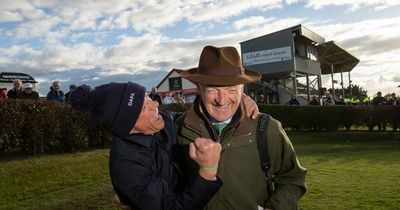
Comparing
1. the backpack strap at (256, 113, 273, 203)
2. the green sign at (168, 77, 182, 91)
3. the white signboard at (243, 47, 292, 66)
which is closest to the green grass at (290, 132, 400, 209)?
the backpack strap at (256, 113, 273, 203)

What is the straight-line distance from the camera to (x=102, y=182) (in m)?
9.13

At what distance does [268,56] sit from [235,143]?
3700cm

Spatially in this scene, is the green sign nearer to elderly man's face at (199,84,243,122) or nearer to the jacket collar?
elderly man's face at (199,84,243,122)

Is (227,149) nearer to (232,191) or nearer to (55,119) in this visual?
(232,191)

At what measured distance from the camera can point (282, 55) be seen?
3856 cm

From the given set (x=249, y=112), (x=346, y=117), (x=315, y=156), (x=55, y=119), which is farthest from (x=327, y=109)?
(x=249, y=112)

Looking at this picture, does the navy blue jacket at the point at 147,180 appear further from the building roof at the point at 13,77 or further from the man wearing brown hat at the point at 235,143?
the building roof at the point at 13,77

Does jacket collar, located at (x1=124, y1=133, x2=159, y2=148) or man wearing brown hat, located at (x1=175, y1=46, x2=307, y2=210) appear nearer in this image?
jacket collar, located at (x1=124, y1=133, x2=159, y2=148)

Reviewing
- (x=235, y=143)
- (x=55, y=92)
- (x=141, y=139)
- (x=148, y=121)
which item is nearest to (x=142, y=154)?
(x=141, y=139)

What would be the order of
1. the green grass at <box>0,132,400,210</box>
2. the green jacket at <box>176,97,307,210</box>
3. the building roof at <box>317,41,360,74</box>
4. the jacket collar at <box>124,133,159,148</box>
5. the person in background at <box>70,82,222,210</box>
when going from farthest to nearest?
the building roof at <box>317,41,360,74</box>, the green grass at <box>0,132,400,210</box>, the green jacket at <box>176,97,307,210</box>, the jacket collar at <box>124,133,159,148</box>, the person in background at <box>70,82,222,210</box>

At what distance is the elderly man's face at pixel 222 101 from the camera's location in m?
2.85

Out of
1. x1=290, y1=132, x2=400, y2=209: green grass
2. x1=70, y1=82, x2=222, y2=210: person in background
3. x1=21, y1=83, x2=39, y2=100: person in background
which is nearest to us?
x1=70, y1=82, x2=222, y2=210: person in background

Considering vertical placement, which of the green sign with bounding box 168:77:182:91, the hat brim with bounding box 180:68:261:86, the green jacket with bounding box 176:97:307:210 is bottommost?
the green jacket with bounding box 176:97:307:210

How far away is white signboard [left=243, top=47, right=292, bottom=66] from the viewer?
38.3 m
